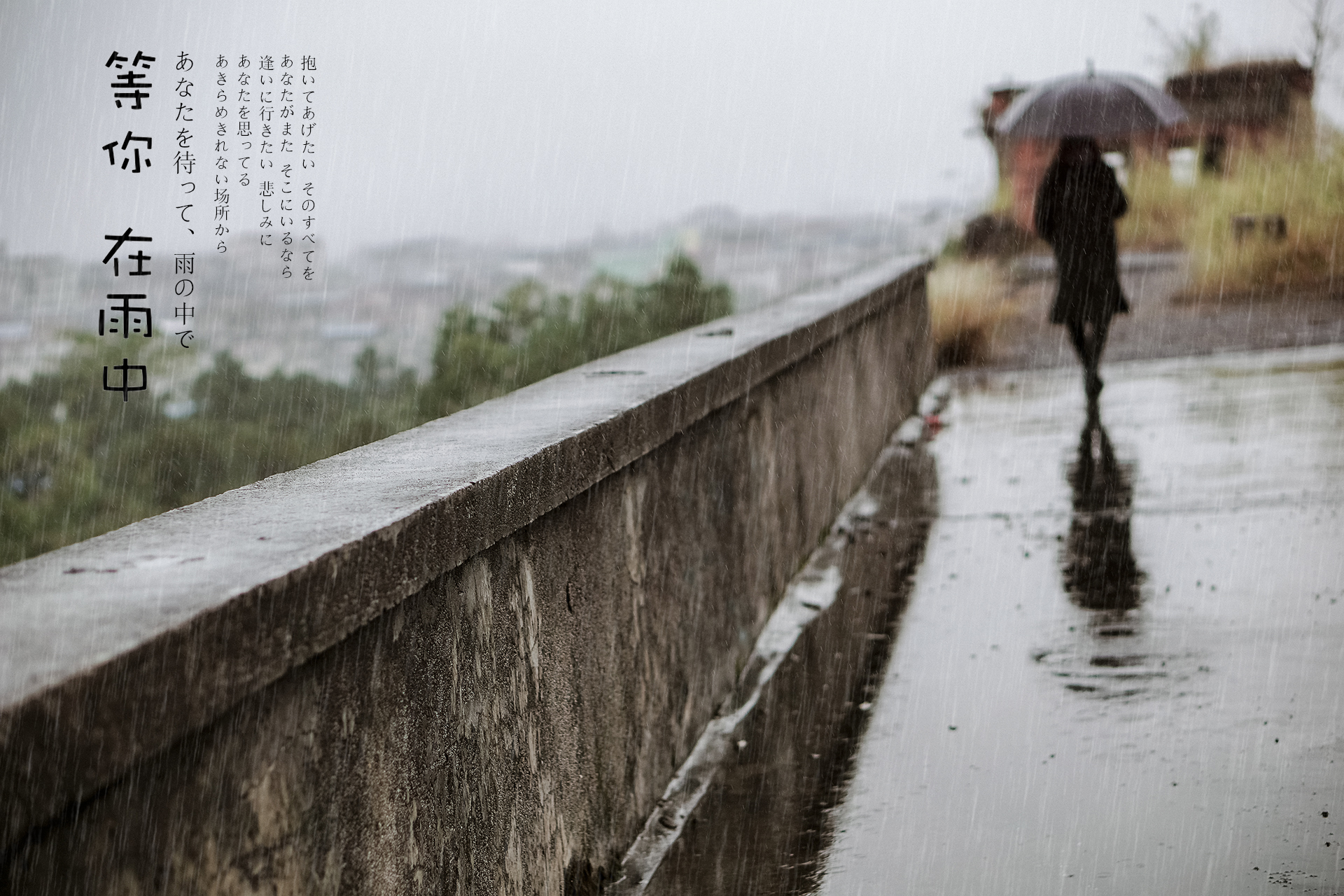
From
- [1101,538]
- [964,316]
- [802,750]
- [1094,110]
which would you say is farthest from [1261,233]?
[802,750]

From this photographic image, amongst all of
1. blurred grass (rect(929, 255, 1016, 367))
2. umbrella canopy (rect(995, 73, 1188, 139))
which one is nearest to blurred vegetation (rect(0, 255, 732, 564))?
blurred grass (rect(929, 255, 1016, 367))

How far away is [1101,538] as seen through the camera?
592 cm

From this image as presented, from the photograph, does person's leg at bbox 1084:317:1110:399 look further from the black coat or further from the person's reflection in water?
the person's reflection in water

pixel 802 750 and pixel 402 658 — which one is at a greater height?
pixel 402 658

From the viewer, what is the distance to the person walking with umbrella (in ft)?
28.0

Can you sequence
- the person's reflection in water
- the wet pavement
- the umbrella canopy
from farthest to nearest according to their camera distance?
the umbrella canopy → the person's reflection in water → the wet pavement

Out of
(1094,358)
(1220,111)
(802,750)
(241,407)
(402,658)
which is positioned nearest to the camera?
(402,658)

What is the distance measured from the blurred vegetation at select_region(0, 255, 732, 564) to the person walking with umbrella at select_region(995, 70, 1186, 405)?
5.91m

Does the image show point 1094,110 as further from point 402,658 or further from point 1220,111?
point 1220,111

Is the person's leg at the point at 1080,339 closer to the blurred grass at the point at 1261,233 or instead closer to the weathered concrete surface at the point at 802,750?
the weathered concrete surface at the point at 802,750

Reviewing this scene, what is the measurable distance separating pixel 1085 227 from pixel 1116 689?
517 centimetres

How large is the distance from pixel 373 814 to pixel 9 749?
2.73 ft

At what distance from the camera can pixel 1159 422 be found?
8711 millimetres

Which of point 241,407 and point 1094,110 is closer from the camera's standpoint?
point 1094,110
